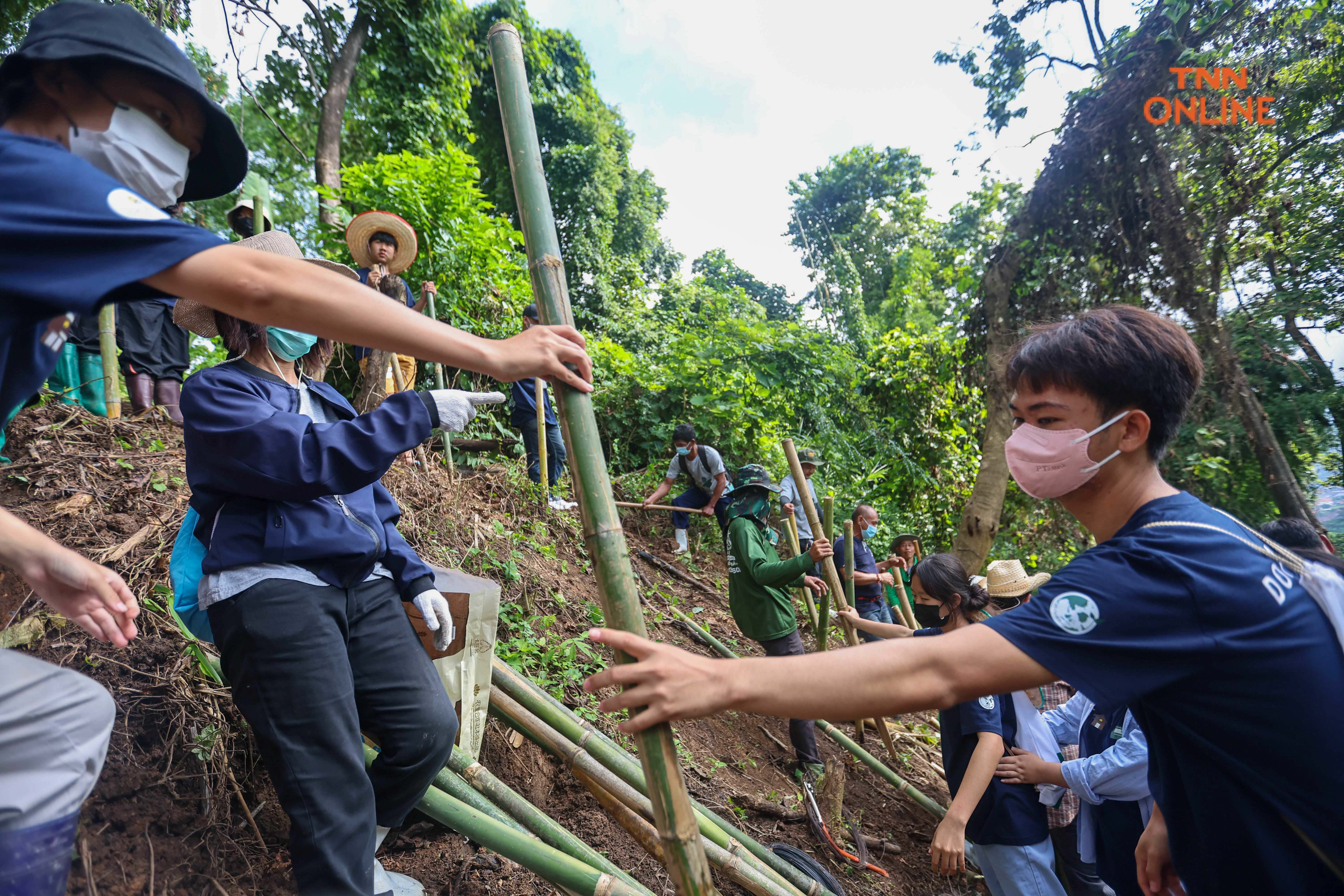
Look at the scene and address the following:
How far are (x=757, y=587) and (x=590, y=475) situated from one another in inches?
158

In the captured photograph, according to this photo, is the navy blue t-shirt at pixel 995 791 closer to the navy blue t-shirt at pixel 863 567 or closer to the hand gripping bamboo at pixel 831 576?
the hand gripping bamboo at pixel 831 576

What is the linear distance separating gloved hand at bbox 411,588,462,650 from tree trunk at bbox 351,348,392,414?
365cm

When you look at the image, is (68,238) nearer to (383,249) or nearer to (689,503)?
(383,249)

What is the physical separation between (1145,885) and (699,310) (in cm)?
1125

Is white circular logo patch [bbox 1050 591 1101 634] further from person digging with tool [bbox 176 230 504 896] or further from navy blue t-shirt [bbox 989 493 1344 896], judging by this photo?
person digging with tool [bbox 176 230 504 896]

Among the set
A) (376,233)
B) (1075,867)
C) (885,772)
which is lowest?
(885,772)

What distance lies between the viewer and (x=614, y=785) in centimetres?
296

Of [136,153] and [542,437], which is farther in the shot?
[542,437]

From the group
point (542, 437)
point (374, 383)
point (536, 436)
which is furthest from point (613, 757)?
point (536, 436)

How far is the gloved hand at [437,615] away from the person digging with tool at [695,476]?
18.9 ft

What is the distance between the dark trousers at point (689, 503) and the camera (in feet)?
28.0

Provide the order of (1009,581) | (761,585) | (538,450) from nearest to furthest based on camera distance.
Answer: (1009,581), (761,585), (538,450)

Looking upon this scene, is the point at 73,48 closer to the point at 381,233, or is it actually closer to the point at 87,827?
the point at 87,827

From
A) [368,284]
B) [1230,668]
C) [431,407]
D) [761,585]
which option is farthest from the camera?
[368,284]
